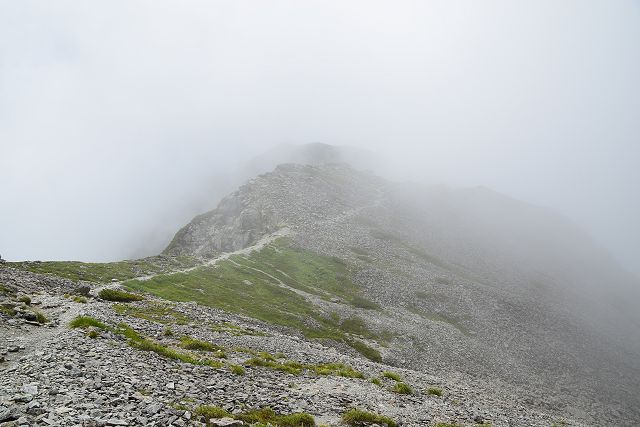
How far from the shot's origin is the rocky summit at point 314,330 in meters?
20.4

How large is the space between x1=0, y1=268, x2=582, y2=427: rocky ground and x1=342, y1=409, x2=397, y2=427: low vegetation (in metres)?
0.67

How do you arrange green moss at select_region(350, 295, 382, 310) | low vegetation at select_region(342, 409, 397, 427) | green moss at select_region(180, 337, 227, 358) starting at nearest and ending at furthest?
1. low vegetation at select_region(342, 409, 397, 427)
2. green moss at select_region(180, 337, 227, 358)
3. green moss at select_region(350, 295, 382, 310)

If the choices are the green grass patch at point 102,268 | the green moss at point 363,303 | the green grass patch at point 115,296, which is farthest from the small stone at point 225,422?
the green moss at point 363,303

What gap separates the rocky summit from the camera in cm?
2041

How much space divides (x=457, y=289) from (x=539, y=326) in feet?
84.2

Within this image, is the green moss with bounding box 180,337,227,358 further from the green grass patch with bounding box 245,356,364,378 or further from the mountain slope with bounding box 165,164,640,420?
the mountain slope with bounding box 165,164,640,420

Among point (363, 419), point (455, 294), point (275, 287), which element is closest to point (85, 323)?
point (363, 419)

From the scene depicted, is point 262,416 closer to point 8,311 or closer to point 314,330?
point 8,311

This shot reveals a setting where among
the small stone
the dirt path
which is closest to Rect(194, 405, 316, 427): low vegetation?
the small stone

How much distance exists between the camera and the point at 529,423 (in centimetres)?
3775

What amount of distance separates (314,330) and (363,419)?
170 ft

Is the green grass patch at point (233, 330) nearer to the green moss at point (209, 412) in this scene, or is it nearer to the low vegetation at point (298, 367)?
the low vegetation at point (298, 367)

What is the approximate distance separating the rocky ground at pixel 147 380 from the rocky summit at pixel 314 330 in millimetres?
148

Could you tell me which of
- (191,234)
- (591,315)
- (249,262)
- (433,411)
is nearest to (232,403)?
(433,411)
